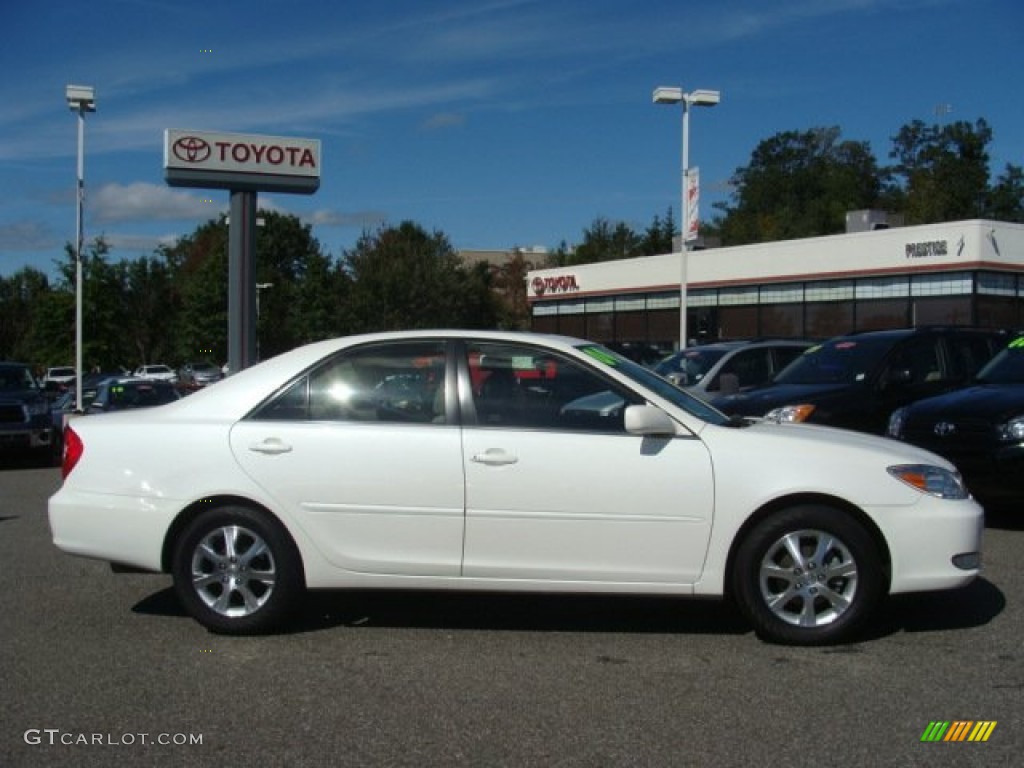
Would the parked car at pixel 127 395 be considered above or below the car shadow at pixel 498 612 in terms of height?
above

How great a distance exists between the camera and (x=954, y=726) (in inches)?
170

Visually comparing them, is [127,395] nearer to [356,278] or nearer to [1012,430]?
[1012,430]

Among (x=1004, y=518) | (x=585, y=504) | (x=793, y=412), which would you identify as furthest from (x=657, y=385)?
(x=1004, y=518)

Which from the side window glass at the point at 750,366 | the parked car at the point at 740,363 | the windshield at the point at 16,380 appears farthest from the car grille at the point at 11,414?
the side window glass at the point at 750,366

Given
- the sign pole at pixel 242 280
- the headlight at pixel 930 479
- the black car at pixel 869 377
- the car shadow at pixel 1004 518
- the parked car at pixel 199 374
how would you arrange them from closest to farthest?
the headlight at pixel 930 479
the car shadow at pixel 1004 518
the black car at pixel 869 377
the sign pole at pixel 242 280
the parked car at pixel 199 374

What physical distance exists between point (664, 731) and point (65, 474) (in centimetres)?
350

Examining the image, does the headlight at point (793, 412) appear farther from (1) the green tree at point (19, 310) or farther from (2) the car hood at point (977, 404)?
(1) the green tree at point (19, 310)

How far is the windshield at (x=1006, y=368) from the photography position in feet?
32.5

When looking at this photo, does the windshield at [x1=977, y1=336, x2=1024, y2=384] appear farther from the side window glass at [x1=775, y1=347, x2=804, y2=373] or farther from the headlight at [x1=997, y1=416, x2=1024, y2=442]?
the side window glass at [x1=775, y1=347, x2=804, y2=373]

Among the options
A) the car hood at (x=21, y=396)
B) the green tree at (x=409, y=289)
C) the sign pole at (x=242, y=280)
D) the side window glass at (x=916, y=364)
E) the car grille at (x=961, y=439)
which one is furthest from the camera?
the green tree at (x=409, y=289)

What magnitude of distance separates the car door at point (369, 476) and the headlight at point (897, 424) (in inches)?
204

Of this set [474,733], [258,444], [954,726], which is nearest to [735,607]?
[954,726]

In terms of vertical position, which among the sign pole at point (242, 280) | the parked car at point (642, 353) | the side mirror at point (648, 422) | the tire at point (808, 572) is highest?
the sign pole at point (242, 280)

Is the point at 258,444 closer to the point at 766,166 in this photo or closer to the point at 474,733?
the point at 474,733
